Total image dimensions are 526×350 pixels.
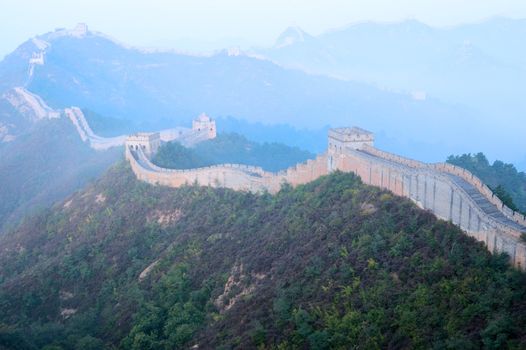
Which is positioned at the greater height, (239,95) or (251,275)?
(251,275)

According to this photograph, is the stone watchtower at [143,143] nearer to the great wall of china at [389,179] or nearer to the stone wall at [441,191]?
the great wall of china at [389,179]

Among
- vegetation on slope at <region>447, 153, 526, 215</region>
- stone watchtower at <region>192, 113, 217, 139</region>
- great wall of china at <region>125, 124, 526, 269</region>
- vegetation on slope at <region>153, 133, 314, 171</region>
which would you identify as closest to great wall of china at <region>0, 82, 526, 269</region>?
great wall of china at <region>125, 124, 526, 269</region>

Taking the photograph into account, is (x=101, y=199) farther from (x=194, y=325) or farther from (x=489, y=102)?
(x=489, y=102)

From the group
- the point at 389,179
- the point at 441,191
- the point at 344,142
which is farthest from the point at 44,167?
the point at 441,191

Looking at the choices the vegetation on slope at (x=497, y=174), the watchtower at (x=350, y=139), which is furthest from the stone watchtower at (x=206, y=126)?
the watchtower at (x=350, y=139)

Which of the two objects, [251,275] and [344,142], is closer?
[251,275]

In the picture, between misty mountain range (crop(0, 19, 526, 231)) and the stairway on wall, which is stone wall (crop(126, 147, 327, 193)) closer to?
the stairway on wall

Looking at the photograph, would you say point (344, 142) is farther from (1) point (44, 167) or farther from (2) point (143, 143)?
(1) point (44, 167)

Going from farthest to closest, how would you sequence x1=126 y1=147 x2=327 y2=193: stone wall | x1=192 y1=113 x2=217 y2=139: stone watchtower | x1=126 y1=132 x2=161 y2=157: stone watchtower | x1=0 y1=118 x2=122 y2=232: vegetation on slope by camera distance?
x1=192 y1=113 x2=217 y2=139: stone watchtower
x1=0 y1=118 x2=122 y2=232: vegetation on slope
x1=126 y1=132 x2=161 y2=157: stone watchtower
x1=126 y1=147 x2=327 y2=193: stone wall
